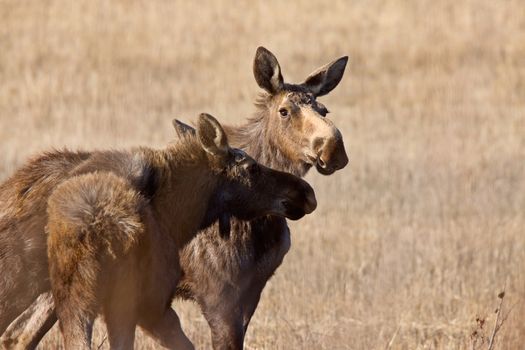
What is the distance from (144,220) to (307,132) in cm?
215

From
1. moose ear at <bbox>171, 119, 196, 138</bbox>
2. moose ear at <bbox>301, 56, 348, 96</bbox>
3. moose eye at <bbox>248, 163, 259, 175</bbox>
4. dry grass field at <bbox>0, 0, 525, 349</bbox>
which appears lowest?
dry grass field at <bbox>0, 0, 525, 349</bbox>

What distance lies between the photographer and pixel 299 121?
9.04 metres

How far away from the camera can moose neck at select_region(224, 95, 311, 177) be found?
914 centimetres

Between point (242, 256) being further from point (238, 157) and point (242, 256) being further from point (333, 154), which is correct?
point (333, 154)

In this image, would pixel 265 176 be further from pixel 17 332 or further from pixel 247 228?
pixel 17 332

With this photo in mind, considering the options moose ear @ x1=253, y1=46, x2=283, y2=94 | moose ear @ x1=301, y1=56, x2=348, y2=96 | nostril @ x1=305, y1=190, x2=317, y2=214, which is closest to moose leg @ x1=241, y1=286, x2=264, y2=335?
nostril @ x1=305, y1=190, x2=317, y2=214

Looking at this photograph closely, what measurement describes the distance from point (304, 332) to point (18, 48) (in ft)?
50.4

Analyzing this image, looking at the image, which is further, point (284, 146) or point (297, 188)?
point (284, 146)

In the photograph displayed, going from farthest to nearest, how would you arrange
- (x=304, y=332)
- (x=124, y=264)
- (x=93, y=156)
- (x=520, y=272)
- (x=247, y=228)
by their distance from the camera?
1. (x=520, y=272)
2. (x=304, y=332)
3. (x=247, y=228)
4. (x=93, y=156)
5. (x=124, y=264)

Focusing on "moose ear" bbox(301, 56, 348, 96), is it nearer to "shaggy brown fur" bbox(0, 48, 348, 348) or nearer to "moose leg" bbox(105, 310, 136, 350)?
"shaggy brown fur" bbox(0, 48, 348, 348)

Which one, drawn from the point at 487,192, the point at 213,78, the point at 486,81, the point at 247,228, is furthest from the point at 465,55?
the point at 247,228

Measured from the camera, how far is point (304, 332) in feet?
35.1

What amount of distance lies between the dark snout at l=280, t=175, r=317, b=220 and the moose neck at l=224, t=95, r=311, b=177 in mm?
914

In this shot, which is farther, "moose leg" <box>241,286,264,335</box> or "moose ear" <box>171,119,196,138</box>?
"moose leg" <box>241,286,264,335</box>
